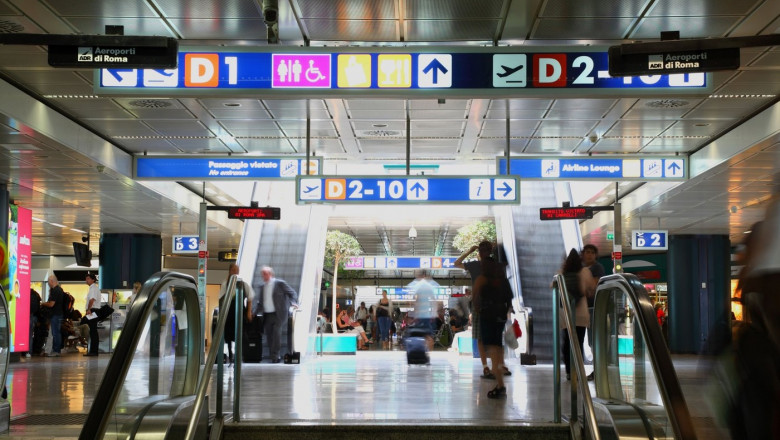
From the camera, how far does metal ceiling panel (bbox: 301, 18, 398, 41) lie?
8156 mm

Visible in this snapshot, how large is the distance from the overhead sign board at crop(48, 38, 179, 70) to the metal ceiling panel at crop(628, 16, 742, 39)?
4.56 metres

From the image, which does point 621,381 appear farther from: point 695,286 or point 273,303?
point 695,286

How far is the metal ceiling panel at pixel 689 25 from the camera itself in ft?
25.8

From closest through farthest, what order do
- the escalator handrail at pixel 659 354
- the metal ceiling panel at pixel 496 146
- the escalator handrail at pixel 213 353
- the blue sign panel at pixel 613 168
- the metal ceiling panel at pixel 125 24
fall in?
1. the escalator handrail at pixel 659 354
2. the escalator handrail at pixel 213 353
3. the metal ceiling panel at pixel 125 24
4. the blue sign panel at pixel 613 168
5. the metal ceiling panel at pixel 496 146

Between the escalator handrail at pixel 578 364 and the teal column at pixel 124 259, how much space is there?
18775mm

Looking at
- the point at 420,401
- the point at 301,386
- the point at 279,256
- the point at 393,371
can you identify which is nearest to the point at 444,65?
the point at 420,401

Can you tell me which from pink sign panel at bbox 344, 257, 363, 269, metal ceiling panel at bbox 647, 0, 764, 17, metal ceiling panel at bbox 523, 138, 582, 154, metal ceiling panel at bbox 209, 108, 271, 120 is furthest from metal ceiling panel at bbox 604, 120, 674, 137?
pink sign panel at bbox 344, 257, 363, 269

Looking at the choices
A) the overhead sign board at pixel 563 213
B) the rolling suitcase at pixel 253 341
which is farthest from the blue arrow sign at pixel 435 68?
the overhead sign board at pixel 563 213

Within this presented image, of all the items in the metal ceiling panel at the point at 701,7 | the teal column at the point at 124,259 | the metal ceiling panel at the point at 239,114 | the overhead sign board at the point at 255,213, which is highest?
the metal ceiling panel at the point at 701,7

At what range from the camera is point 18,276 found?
16.1 metres

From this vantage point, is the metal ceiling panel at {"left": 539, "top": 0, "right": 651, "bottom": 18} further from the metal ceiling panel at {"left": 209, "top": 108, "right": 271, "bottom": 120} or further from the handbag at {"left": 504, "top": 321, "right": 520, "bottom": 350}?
the metal ceiling panel at {"left": 209, "top": 108, "right": 271, "bottom": 120}

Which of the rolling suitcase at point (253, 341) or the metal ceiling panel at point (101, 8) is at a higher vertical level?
the metal ceiling panel at point (101, 8)

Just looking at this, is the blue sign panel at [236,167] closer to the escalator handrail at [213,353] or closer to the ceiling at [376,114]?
the ceiling at [376,114]

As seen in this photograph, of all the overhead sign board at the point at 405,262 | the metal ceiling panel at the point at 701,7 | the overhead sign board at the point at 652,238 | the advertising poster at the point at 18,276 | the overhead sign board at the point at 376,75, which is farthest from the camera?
the overhead sign board at the point at 405,262
